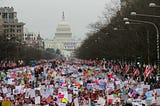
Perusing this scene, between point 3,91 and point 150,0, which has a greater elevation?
point 150,0

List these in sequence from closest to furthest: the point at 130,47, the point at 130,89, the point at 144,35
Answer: the point at 130,89 → the point at 144,35 → the point at 130,47

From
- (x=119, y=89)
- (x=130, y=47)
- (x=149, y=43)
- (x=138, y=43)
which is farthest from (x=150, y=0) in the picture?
(x=119, y=89)

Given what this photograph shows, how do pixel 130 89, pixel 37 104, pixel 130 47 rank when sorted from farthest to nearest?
1. pixel 130 47
2. pixel 130 89
3. pixel 37 104

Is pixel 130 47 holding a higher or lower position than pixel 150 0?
lower

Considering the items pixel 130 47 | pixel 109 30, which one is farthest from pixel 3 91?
pixel 109 30

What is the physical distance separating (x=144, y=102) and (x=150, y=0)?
1154 inches

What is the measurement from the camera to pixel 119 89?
27.1 m

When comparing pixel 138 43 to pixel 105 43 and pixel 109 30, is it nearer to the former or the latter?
pixel 109 30

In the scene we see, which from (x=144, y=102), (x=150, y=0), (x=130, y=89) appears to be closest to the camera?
(x=144, y=102)

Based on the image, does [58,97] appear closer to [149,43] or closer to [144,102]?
[144,102]

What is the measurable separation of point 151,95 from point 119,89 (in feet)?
23.4

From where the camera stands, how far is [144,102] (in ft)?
64.2

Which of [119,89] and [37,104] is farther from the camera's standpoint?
[119,89]

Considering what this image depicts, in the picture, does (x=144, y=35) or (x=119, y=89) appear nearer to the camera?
(x=119, y=89)
